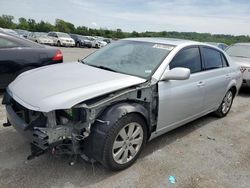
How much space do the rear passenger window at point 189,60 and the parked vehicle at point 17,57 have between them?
3259 mm

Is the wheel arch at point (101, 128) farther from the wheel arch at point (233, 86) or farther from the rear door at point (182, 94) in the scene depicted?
the wheel arch at point (233, 86)

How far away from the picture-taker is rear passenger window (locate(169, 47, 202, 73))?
3729 millimetres

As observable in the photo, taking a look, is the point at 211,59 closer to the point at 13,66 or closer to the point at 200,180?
the point at 200,180

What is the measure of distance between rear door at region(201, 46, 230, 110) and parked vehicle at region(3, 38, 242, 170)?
39 mm

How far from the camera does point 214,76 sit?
14.9 ft

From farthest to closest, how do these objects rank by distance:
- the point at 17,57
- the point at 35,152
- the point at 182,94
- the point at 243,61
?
the point at 243,61, the point at 17,57, the point at 182,94, the point at 35,152

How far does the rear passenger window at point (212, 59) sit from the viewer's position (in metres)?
4.44

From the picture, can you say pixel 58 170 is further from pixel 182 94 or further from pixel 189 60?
pixel 189 60

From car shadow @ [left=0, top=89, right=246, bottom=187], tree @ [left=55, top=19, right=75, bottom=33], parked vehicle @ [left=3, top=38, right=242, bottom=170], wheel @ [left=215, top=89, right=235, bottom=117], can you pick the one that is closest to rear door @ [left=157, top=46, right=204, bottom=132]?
parked vehicle @ [left=3, top=38, right=242, bottom=170]

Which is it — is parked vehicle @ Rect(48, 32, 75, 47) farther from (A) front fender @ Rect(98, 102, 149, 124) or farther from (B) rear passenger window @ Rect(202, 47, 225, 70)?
(A) front fender @ Rect(98, 102, 149, 124)

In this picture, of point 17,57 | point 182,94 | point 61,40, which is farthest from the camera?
point 61,40

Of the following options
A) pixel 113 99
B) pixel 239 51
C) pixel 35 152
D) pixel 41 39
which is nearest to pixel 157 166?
Result: pixel 113 99

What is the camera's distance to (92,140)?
9.11 ft

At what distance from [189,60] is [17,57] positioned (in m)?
3.59
